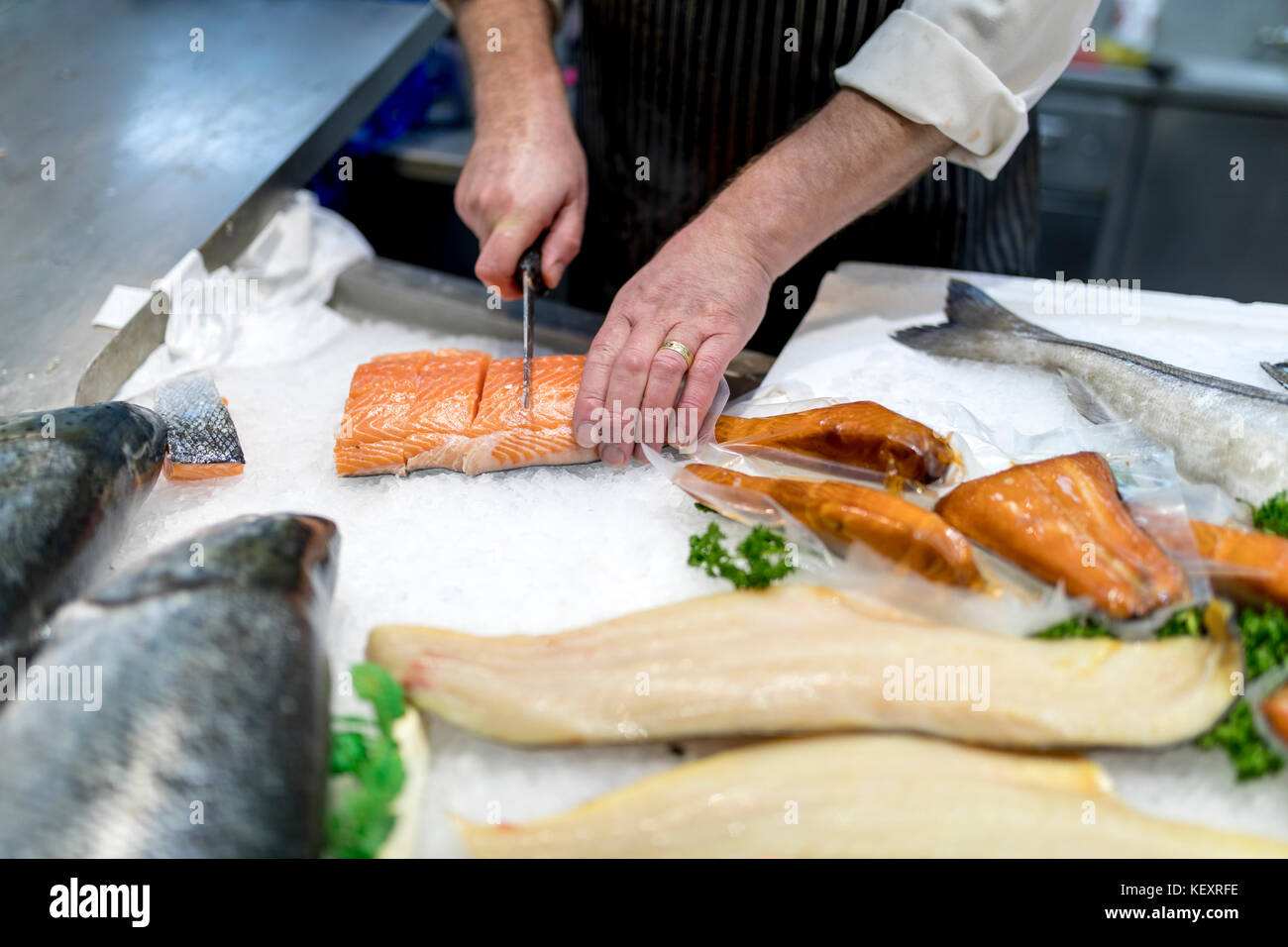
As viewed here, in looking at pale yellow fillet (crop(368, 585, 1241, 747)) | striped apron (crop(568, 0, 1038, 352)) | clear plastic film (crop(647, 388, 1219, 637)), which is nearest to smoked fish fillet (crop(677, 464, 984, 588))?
clear plastic film (crop(647, 388, 1219, 637))

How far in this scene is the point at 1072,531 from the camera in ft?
4.46

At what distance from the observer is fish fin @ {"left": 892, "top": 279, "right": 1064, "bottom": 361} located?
203 cm

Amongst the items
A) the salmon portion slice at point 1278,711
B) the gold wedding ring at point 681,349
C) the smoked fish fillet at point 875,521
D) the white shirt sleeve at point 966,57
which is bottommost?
the salmon portion slice at point 1278,711

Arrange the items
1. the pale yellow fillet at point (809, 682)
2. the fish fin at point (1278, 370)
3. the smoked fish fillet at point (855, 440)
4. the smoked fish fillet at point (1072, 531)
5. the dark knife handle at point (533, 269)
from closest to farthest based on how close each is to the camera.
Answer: the pale yellow fillet at point (809, 682)
the smoked fish fillet at point (1072, 531)
the smoked fish fillet at point (855, 440)
the fish fin at point (1278, 370)
the dark knife handle at point (533, 269)

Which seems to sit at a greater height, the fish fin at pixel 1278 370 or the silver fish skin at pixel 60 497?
the fish fin at pixel 1278 370

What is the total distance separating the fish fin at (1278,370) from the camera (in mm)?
1838

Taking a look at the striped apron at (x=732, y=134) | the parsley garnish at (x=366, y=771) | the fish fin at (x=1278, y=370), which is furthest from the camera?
the striped apron at (x=732, y=134)

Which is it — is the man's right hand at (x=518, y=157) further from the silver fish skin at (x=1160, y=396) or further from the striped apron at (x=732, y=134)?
the silver fish skin at (x=1160, y=396)

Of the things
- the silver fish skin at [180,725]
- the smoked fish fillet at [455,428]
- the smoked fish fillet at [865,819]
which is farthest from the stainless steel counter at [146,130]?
the smoked fish fillet at [865,819]

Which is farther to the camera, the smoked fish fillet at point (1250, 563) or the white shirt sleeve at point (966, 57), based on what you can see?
the white shirt sleeve at point (966, 57)
